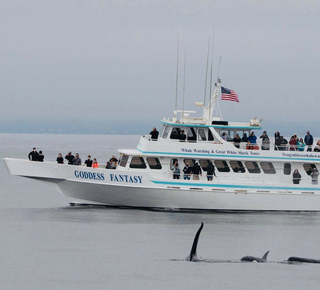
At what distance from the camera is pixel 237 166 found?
39.1 meters

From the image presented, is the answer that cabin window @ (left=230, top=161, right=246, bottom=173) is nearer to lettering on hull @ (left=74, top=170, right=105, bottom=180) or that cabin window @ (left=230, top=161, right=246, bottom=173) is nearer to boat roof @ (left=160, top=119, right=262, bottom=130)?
boat roof @ (left=160, top=119, right=262, bottom=130)

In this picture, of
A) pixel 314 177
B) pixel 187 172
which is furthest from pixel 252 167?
pixel 187 172

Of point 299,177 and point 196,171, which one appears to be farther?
point 299,177

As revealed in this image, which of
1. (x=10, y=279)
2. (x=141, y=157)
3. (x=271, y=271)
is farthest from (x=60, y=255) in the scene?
(x=141, y=157)

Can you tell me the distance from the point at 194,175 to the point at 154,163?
7.27 ft

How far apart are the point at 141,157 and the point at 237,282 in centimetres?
1404

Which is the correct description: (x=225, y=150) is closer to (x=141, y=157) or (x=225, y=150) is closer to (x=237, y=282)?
(x=141, y=157)

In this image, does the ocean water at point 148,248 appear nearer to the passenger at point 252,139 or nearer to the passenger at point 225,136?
the passenger at point 252,139

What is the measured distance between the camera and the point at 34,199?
164ft

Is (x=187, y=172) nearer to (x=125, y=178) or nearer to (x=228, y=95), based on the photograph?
(x=125, y=178)

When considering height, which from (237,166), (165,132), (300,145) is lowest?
(237,166)

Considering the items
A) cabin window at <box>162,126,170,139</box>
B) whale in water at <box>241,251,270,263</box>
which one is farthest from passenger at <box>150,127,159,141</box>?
whale in water at <box>241,251,270,263</box>

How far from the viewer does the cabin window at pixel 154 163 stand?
126 feet

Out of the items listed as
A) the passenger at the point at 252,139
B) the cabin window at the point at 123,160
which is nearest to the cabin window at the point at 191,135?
the passenger at the point at 252,139
